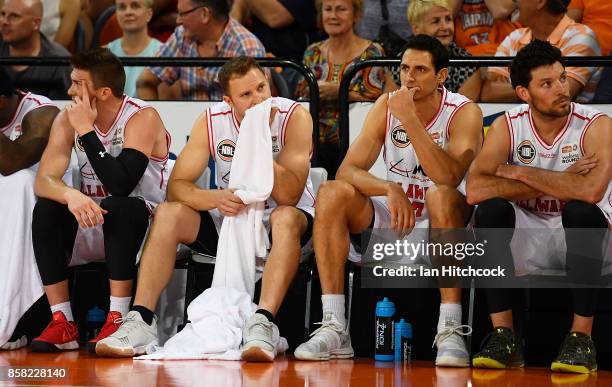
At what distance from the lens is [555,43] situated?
6812 millimetres

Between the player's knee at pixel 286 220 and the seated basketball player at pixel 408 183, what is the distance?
0.38ft

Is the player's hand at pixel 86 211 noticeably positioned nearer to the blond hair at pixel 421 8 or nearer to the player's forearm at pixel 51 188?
the player's forearm at pixel 51 188

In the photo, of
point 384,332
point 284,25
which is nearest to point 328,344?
point 384,332

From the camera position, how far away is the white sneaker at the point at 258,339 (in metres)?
5.14

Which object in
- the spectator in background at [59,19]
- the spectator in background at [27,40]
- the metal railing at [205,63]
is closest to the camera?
the metal railing at [205,63]

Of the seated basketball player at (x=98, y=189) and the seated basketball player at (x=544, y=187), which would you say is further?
the seated basketball player at (x=98, y=189)

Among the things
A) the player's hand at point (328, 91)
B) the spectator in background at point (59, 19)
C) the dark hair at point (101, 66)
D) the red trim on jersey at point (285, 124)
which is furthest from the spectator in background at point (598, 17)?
the spectator in background at point (59, 19)

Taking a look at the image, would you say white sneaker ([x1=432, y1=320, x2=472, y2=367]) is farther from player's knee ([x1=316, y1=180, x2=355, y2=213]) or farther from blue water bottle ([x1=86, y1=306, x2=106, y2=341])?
blue water bottle ([x1=86, y1=306, x2=106, y2=341])

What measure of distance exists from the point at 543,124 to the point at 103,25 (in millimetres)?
4402

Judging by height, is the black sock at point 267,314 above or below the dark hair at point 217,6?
below

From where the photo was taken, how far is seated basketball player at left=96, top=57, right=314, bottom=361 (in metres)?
5.36

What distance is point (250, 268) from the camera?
18.4 feet

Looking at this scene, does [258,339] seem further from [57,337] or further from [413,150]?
[413,150]

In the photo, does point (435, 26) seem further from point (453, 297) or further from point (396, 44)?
point (453, 297)
